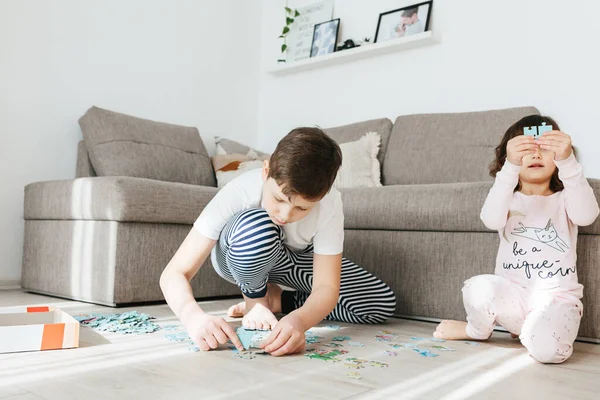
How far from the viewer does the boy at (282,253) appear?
1.33 meters

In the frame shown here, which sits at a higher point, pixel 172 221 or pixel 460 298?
pixel 172 221

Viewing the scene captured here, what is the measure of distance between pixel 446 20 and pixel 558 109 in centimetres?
79

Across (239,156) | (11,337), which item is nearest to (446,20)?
(239,156)

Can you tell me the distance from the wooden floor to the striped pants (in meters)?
0.29

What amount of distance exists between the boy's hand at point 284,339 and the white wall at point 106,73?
6.26ft

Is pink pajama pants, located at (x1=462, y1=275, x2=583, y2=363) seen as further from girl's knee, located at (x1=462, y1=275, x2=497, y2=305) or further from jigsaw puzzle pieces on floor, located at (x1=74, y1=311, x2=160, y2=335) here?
jigsaw puzzle pieces on floor, located at (x1=74, y1=311, x2=160, y2=335)

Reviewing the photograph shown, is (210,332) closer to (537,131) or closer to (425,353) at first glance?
(425,353)

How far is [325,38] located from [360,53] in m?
0.30

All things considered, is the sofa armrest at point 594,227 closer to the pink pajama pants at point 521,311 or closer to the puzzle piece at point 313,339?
the pink pajama pants at point 521,311

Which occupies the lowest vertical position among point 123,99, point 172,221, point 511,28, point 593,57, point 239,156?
point 172,221

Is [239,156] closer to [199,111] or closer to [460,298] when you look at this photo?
[199,111]

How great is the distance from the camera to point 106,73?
3133 mm

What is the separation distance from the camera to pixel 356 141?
10.0ft

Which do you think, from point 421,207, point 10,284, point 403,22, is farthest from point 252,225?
point 403,22
